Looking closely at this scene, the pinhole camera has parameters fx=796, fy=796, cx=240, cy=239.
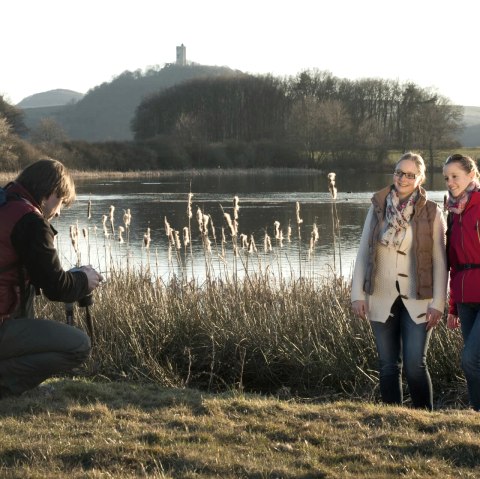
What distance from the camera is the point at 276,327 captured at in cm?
659

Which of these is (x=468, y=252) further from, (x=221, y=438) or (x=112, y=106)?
(x=112, y=106)

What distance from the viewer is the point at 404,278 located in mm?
4785

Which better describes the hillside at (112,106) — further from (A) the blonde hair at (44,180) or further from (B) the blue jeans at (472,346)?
(B) the blue jeans at (472,346)

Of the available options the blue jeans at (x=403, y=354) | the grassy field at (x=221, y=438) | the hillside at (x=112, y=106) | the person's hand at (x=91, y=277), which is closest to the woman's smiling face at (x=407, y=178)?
the blue jeans at (x=403, y=354)

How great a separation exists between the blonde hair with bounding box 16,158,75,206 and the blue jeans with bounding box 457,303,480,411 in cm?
242

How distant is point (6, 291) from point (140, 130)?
83280mm

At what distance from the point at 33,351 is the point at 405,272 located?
2247mm

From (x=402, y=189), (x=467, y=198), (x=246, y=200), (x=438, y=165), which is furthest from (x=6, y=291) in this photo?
(x=438, y=165)

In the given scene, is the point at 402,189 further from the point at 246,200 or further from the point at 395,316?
the point at 246,200

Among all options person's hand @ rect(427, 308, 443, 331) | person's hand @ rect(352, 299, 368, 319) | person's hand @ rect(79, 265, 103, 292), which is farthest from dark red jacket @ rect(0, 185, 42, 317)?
person's hand @ rect(427, 308, 443, 331)

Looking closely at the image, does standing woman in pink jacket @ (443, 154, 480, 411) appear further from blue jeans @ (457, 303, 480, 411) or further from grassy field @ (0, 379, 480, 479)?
grassy field @ (0, 379, 480, 479)

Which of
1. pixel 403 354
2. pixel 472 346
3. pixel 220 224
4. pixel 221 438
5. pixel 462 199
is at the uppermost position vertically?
pixel 462 199

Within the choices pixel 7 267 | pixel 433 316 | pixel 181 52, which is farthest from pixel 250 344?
pixel 181 52

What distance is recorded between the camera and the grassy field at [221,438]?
3.52m
